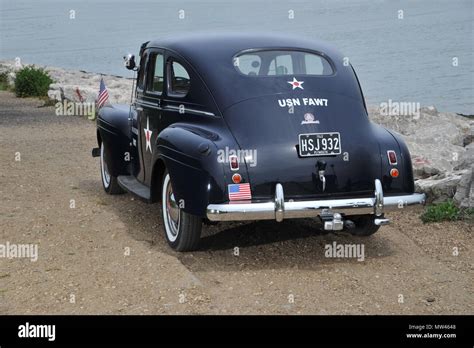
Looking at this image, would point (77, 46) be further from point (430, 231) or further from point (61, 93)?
point (430, 231)

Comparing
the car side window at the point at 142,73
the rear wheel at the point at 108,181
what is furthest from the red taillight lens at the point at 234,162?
the rear wheel at the point at 108,181

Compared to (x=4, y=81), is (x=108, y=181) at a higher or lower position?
higher

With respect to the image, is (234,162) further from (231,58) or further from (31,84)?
(31,84)

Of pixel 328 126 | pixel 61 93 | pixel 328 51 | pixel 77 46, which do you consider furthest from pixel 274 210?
pixel 77 46

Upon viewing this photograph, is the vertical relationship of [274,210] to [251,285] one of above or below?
above

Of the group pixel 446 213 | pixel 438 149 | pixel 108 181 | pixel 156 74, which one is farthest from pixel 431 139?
pixel 156 74

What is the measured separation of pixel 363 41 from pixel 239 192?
36.6m

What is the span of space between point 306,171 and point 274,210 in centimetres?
47

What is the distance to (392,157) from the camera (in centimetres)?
768

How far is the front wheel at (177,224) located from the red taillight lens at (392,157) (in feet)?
5.85

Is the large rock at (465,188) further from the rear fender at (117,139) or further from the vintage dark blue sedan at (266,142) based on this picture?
the rear fender at (117,139)

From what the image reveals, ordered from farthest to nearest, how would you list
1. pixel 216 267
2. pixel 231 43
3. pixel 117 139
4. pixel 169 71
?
pixel 117 139 → pixel 169 71 → pixel 231 43 → pixel 216 267

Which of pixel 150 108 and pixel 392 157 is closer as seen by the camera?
pixel 392 157

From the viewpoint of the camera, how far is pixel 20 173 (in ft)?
40.1
